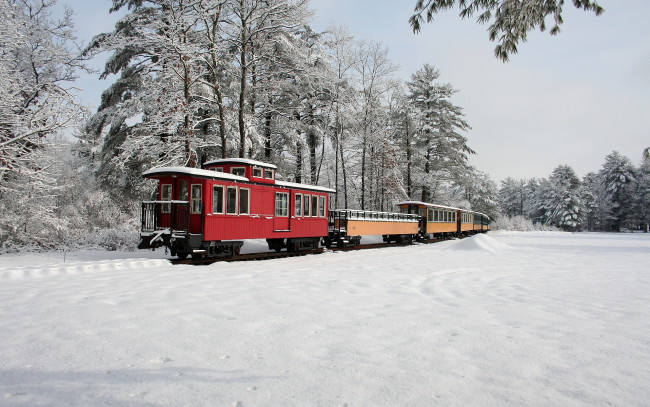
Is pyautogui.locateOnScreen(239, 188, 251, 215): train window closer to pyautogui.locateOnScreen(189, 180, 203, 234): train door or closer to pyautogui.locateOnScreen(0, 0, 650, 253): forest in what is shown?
pyautogui.locateOnScreen(189, 180, 203, 234): train door

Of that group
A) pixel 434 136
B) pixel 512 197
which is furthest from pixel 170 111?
pixel 512 197

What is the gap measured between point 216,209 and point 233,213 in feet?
2.39

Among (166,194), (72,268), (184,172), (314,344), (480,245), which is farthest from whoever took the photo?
(480,245)

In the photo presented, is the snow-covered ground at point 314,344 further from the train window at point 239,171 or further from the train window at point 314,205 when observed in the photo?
the train window at point 314,205

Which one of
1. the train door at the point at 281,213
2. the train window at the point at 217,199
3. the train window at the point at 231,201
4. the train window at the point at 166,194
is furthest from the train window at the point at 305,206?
the train window at the point at 166,194

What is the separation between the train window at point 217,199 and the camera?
1243cm

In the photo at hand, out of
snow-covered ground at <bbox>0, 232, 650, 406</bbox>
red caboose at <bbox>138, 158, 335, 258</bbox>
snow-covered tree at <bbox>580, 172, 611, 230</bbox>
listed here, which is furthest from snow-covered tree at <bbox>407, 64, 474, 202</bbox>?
snow-covered tree at <bbox>580, 172, 611, 230</bbox>

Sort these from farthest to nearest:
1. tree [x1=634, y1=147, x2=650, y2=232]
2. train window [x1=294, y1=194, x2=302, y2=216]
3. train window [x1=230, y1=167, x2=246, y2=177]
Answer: tree [x1=634, y1=147, x2=650, y2=232] → train window [x1=294, y1=194, x2=302, y2=216] → train window [x1=230, y1=167, x2=246, y2=177]

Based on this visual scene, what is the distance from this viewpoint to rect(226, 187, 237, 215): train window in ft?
42.6

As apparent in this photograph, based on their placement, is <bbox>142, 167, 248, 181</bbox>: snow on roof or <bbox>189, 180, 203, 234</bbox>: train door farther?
<bbox>189, 180, 203, 234</bbox>: train door

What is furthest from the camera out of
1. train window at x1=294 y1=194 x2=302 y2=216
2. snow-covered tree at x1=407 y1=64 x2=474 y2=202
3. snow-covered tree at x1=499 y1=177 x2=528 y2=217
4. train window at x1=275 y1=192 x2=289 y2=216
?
snow-covered tree at x1=499 y1=177 x2=528 y2=217

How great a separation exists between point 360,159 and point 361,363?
27.2 metres

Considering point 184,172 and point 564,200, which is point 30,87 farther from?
point 564,200

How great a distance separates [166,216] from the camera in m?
12.7
